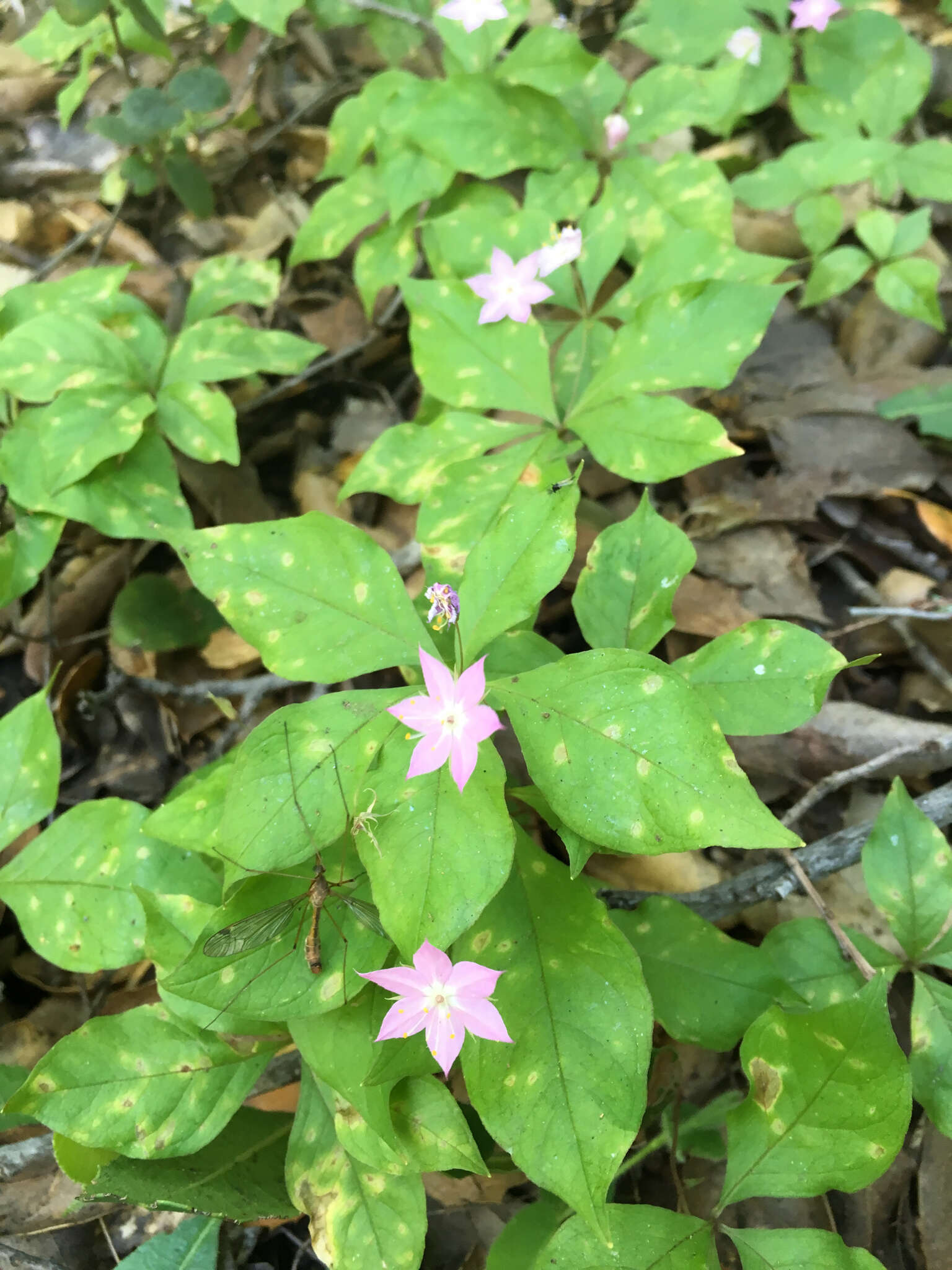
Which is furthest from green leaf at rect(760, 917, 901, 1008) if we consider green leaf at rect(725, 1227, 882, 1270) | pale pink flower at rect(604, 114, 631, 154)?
pale pink flower at rect(604, 114, 631, 154)

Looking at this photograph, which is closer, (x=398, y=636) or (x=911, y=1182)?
(x=398, y=636)

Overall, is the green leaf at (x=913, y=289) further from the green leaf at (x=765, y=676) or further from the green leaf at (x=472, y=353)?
the green leaf at (x=765, y=676)

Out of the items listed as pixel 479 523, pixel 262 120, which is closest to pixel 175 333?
pixel 262 120

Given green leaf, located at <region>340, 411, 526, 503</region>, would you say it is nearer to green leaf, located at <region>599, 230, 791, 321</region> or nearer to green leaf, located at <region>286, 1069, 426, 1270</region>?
green leaf, located at <region>599, 230, 791, 321</region>

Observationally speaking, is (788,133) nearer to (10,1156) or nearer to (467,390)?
(467,390)

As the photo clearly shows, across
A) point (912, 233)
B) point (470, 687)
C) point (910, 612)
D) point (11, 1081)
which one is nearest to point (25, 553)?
point (11, 1081)

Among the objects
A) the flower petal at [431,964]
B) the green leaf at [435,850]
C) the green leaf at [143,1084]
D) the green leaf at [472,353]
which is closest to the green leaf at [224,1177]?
the green leaf at [143,1084]

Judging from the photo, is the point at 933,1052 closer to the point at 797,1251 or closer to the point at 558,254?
the point at 797,1251
